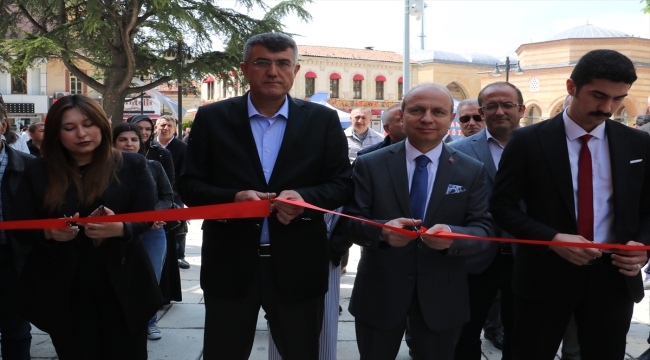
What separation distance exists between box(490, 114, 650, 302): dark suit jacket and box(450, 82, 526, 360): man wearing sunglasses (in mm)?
622

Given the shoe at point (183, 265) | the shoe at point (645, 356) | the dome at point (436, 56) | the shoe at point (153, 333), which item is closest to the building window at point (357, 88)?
the dome at point (436, 56)

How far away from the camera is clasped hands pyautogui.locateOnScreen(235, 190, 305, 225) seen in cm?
→ 260

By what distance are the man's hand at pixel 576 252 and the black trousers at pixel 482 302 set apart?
1.08 m

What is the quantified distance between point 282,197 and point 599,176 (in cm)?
150

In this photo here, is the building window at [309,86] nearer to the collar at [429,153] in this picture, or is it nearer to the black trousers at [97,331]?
the collar at [429,153]

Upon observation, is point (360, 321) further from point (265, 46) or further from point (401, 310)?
point (265, 46)

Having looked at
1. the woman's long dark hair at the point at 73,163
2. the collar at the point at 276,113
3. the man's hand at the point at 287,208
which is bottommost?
the man's hand at the point at 287,208

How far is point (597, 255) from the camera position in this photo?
252cm

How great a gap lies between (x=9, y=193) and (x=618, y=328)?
3.45 meters

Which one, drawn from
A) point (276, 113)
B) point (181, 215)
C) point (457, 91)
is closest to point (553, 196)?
point (276, 113)

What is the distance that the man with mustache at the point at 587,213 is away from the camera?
2633 millimetres

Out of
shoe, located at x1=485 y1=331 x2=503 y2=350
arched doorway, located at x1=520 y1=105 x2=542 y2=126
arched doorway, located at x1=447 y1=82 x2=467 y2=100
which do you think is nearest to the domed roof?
arched doorway, located at x1=520 y1=105 x2=542 y2=126

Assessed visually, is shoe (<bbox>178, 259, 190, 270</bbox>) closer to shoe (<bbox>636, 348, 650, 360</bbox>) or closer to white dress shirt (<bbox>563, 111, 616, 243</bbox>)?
shoe (<bbox>636, 348, 650, 360</bbox>)

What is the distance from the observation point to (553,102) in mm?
41125
